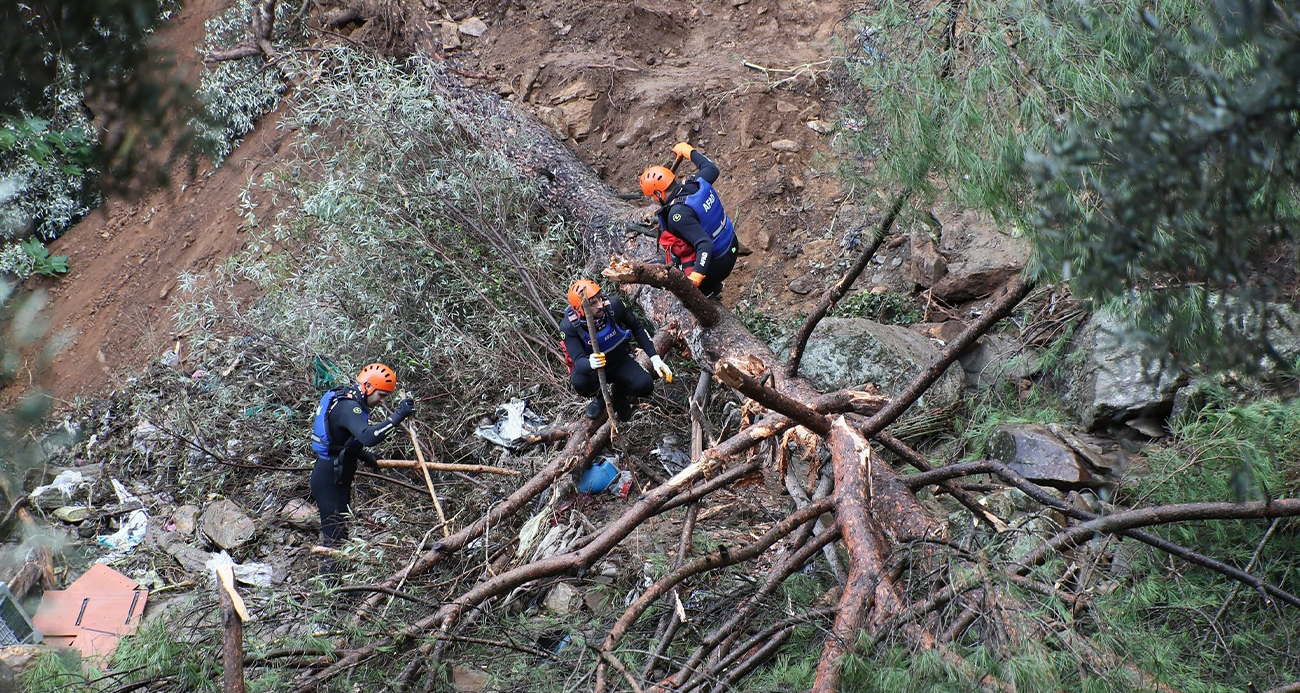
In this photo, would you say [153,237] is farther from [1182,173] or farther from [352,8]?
[1182,173]

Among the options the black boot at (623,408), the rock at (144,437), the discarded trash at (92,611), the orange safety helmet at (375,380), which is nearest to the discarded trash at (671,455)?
the black boot at (623,408)

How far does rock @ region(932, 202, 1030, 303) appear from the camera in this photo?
6227mm

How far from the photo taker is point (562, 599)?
4.75 meters

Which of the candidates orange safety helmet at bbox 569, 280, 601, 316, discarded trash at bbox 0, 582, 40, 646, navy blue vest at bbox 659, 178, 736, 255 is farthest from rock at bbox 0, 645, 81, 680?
navy blue vest at bbox 659, 178, 736, 255

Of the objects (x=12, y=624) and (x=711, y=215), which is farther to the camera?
(x=711, y=215)

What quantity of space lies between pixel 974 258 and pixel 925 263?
0.36 metres

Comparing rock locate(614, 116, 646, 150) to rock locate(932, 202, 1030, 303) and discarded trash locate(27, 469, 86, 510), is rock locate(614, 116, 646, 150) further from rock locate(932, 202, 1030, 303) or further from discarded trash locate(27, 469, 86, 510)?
discarded trash locate(27, 469, 86, 510)

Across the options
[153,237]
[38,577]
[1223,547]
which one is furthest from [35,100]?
[153,237]

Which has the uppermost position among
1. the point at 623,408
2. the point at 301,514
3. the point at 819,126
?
the point at 819,126

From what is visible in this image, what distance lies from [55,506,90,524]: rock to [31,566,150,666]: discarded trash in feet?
3.66

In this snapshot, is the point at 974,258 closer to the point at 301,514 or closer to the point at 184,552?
the point at 301,514

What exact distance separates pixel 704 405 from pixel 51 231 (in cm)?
835

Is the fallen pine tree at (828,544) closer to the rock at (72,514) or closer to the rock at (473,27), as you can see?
the rock at (72,514)

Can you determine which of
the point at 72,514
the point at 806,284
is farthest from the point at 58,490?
the point at 806,284
